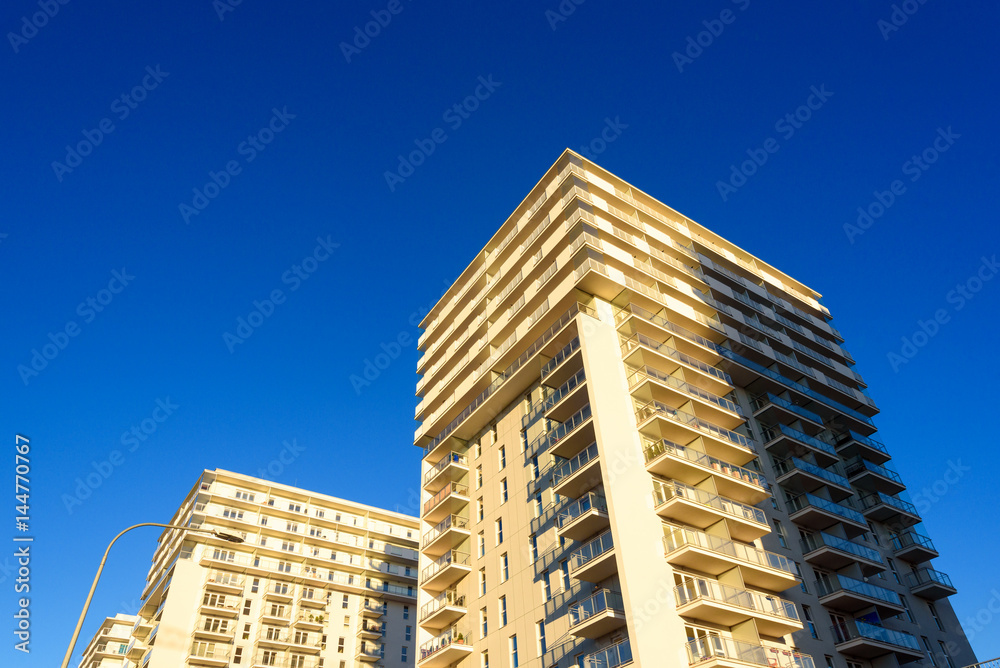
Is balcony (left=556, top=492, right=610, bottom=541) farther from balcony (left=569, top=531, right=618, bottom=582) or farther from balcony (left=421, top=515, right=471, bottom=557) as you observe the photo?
balcony (left=421, top=515, right=471, bottom=557)

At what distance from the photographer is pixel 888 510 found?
4531cm

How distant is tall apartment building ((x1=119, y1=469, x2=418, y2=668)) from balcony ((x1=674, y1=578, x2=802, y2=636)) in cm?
4608

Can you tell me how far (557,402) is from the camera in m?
39.7

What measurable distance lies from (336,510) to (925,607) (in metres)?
59.5

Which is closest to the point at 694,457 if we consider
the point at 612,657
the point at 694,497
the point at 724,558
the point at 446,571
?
the point at 694,497

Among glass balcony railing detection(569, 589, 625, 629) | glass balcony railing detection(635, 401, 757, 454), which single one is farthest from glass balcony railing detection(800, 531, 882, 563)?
glass balcony railing detection(569, 589, 625, 629)

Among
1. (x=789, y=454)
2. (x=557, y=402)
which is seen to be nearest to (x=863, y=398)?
(x=789, y=454)

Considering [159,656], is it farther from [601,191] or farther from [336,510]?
[601,191]

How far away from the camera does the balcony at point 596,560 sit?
104 ft

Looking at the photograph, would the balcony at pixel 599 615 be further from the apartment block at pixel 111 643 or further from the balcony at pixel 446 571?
the apartment block at pixel 111 643

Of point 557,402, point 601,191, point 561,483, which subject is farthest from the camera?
point 601,191

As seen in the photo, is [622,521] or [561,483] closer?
[622,521]

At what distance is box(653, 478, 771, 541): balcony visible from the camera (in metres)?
33.2

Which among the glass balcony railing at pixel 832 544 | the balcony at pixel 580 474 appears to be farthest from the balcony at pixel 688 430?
the glass balcony railing at pixel 832 544
